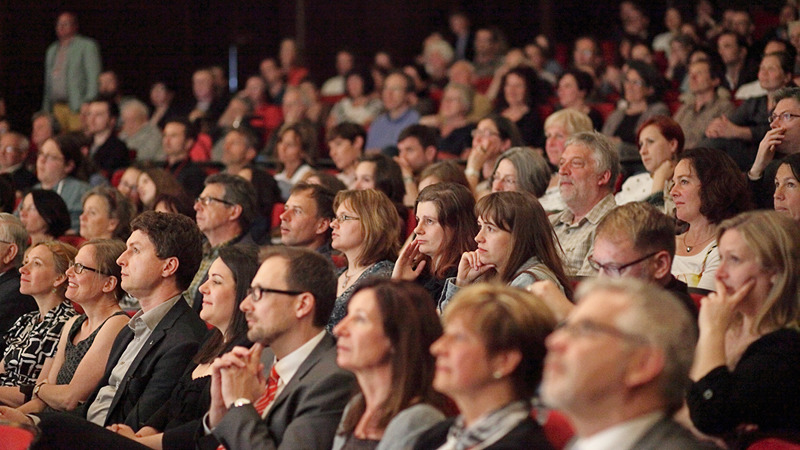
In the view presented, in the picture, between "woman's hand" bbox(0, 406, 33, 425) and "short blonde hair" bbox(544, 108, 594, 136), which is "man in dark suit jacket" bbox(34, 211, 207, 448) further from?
"short blonde hair" bbox(544, 108, 594, 136)

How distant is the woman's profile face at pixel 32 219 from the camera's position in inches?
177

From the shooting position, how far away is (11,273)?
3867 mm

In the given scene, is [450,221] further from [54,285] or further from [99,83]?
[99,83]

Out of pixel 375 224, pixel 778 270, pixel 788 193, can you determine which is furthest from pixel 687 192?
pixel 778 270

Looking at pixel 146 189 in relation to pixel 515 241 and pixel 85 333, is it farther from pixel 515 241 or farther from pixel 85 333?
pixel 515 241

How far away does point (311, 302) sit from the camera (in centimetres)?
240

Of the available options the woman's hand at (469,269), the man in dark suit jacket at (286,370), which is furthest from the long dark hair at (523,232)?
the man in dark suit jacket at (286,370)

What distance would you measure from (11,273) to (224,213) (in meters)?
0.90

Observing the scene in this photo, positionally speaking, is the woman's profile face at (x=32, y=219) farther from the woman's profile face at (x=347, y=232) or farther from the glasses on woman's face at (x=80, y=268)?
the woman's profile face at (x=347, y=232)

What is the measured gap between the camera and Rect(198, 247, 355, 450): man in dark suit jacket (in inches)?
88.3

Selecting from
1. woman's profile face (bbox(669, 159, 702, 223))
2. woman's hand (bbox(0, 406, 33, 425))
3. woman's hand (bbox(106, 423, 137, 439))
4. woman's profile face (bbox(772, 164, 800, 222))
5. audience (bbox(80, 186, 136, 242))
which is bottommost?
audience (bbox(80, 186, 136, 242))

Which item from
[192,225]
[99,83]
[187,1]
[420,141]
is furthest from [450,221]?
[187,1]

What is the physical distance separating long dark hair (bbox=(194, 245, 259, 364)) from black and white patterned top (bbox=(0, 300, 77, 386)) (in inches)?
32.1

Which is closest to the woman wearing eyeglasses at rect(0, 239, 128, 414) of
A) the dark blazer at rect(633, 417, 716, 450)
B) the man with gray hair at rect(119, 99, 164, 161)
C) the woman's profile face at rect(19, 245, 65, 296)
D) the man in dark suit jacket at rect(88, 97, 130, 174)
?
the woman's profile face at rect(19, 245, 65, 296)
